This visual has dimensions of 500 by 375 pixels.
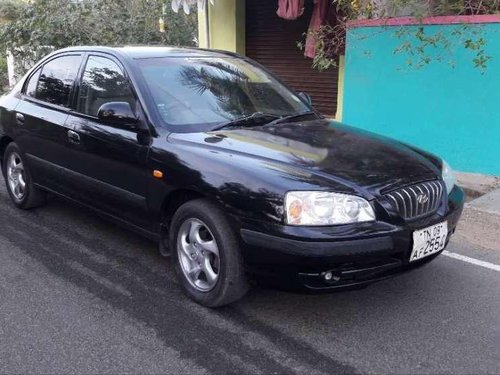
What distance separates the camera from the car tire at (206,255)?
3359 mm

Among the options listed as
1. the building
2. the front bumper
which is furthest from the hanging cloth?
the front bumper

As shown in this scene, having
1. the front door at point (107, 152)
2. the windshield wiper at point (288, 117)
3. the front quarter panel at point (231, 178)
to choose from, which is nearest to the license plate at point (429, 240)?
the front quarter panel at point (231, 178)

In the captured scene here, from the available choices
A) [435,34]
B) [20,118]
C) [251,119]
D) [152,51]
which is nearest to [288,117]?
[251,119]

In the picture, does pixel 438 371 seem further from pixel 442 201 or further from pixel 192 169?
pixel 192 169

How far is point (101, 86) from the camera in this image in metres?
4.50

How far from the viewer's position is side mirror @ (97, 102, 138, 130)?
397 cm

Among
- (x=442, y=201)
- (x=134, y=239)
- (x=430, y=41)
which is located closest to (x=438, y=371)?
(x=442, y=201)

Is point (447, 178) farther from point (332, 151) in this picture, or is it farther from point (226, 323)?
point (226, 323)

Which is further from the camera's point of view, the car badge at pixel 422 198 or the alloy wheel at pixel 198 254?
the alloy wheel at pixel 198 254

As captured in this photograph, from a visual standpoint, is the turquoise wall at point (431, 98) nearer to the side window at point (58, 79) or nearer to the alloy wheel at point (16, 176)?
the side window at point (58, 79)

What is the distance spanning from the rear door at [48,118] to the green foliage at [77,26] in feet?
21.3

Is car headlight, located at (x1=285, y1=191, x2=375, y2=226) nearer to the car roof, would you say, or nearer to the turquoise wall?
the car roof

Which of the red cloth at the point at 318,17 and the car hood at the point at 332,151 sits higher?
the red cloth at the point at 318,17

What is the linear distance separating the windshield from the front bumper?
1139 mm
